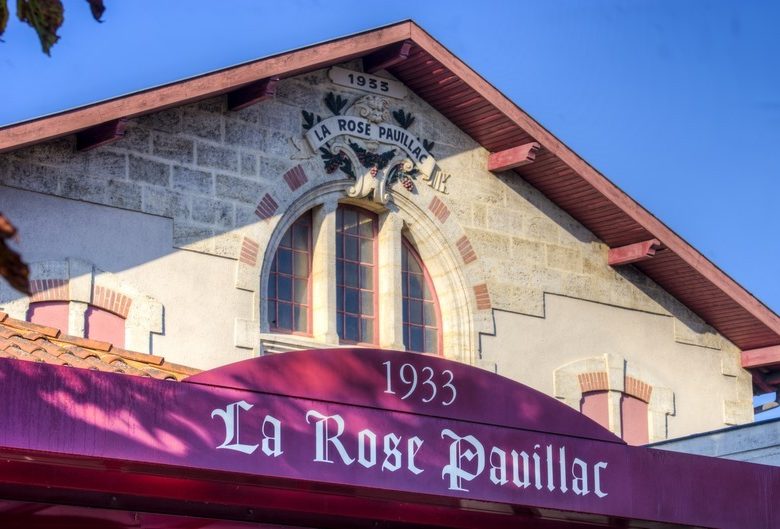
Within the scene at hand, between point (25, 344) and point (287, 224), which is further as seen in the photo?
point (287, 224)

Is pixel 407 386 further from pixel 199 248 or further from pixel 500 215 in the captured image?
pixel 500 215

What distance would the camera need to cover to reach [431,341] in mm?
15320

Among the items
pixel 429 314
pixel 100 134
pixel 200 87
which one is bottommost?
pixel 429 314

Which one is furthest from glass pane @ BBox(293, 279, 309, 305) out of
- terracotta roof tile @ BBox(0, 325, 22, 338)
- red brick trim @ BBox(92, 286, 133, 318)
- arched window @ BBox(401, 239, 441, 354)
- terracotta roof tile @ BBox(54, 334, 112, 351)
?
terracotta roof tile @ BBox(0, 325, 22, 338)

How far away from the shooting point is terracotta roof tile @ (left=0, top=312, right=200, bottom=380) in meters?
8.66

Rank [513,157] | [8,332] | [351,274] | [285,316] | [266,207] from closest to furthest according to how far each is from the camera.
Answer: [8,332], [266,207], [285,316], [351,274], [513,157]

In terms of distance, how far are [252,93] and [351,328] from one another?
2.60 metres

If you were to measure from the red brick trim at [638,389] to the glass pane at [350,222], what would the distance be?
3.64 meters

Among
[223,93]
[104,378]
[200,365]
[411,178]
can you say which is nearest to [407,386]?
[104,378]

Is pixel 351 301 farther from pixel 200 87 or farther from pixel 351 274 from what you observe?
pixel 200 87

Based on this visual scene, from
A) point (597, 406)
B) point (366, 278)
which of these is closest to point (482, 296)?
point (366, 278)

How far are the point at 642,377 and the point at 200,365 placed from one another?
5.58 metres

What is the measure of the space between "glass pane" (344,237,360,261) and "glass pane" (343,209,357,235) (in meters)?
0.08

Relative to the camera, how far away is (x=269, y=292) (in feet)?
46.8
